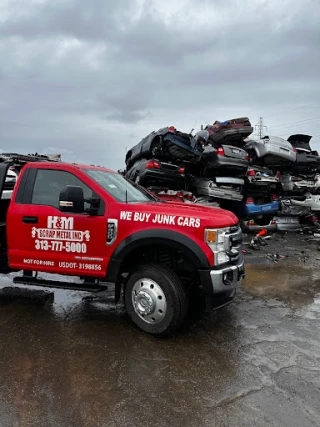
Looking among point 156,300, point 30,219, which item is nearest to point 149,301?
point 156,300

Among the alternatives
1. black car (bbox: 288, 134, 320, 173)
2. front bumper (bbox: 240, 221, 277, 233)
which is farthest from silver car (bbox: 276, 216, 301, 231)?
black car (bbox: 288, 134, 320, 173)

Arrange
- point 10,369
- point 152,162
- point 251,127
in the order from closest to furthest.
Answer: point 10,369
point 152,162
point 251,127

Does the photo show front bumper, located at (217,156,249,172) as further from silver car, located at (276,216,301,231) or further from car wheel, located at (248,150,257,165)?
silver car, located at (276,216,301,231)

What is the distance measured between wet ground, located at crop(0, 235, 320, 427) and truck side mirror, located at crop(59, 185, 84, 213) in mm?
1433

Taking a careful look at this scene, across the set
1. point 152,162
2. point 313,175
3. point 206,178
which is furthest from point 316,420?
point 313,175

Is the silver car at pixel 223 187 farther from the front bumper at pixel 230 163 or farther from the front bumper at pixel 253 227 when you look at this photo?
the front bumper at pixel 253 227

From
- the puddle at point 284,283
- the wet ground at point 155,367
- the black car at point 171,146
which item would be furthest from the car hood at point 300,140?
the wet ground at point 155,367

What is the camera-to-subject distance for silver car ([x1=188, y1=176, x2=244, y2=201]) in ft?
34.9

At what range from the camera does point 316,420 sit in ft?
8.71

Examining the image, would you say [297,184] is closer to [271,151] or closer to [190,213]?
[271,151]

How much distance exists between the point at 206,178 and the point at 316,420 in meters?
8.87

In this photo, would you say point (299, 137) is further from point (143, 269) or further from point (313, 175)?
point (143, 269)

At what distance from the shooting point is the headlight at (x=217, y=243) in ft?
12.5

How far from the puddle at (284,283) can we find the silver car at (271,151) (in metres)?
4.41
